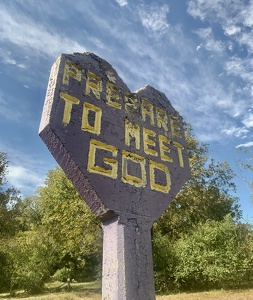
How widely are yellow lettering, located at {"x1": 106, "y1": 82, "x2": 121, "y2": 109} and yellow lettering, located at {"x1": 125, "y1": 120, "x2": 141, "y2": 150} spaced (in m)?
0.24

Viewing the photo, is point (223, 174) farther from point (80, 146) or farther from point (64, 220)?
point (80, 146)

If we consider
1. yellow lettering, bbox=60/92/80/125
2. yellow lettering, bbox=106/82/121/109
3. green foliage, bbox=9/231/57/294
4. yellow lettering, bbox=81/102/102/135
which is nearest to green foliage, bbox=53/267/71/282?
green foliage, bbox=9/231/57/294

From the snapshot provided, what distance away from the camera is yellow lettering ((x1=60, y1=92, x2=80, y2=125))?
2421mm

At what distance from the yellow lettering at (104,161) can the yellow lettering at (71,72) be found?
73 centimetres

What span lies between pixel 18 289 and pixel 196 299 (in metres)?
13.9

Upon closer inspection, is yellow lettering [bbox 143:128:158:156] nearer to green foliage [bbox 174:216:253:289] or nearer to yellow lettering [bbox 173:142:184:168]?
yellow lettering [bbox 173:142:184:168]

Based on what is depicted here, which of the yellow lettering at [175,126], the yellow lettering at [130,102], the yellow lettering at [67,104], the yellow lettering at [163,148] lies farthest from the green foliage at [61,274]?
the yellow lettering at [67,104]

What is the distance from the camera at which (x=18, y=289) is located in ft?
60.7

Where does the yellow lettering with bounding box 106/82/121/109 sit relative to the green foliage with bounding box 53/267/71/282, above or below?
above

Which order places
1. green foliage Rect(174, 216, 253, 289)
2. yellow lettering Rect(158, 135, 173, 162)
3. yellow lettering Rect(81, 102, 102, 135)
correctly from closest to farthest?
yellow lettering Rect(81, 102, 102, 135), yellow lettering Rect(158, 135, 173, 162), green foliage Rect(174, 216, 253, 289)

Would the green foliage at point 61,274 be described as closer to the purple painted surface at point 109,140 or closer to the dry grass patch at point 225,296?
the dry grass patch at point 225,296

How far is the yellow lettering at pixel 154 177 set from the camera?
109 inches

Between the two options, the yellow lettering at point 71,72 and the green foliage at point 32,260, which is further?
the green foliage at point 32,260

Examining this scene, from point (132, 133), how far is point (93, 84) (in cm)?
69
